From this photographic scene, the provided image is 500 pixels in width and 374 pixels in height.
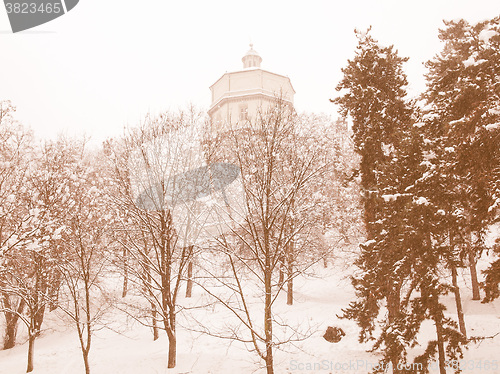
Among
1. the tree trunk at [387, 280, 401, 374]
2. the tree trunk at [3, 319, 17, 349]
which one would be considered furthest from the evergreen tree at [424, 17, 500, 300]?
the tree trunk at [3, 319, 17, 349]

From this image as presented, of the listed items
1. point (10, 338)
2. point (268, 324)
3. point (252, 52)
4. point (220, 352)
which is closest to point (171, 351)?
point (220, 352)

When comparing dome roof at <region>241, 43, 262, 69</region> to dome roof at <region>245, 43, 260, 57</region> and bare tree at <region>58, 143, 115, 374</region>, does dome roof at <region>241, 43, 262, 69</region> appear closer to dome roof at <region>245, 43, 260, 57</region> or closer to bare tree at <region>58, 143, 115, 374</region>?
dome roof at <region>245, 43, 260, 57</region>

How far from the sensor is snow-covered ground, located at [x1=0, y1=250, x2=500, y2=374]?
1312 centimetres

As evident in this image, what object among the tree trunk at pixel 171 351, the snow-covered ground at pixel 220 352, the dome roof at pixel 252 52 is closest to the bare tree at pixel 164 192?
the tree trunk at pixel 171 351

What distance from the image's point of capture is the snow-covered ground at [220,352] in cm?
1312

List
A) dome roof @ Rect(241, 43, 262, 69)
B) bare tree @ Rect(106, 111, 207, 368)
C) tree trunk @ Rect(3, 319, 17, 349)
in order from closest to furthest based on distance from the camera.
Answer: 1. bare tree @ Rect(106, 111, 207, 368)
2. tree trunk @ Rect(3, 319, 17, 349)
3. dome roof @ Rect(241, 43, 262, 69)

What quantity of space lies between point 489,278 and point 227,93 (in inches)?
1751

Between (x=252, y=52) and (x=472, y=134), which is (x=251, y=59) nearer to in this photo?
(x=252, y=52)

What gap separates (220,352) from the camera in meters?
14.3

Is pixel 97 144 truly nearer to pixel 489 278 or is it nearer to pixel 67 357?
pixel 67 357

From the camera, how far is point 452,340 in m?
10.4

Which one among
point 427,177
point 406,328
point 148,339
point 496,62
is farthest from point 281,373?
point 496,62

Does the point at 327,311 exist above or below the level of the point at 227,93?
below

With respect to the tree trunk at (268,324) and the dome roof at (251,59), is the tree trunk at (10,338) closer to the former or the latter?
the tree trunk at (268,324)
